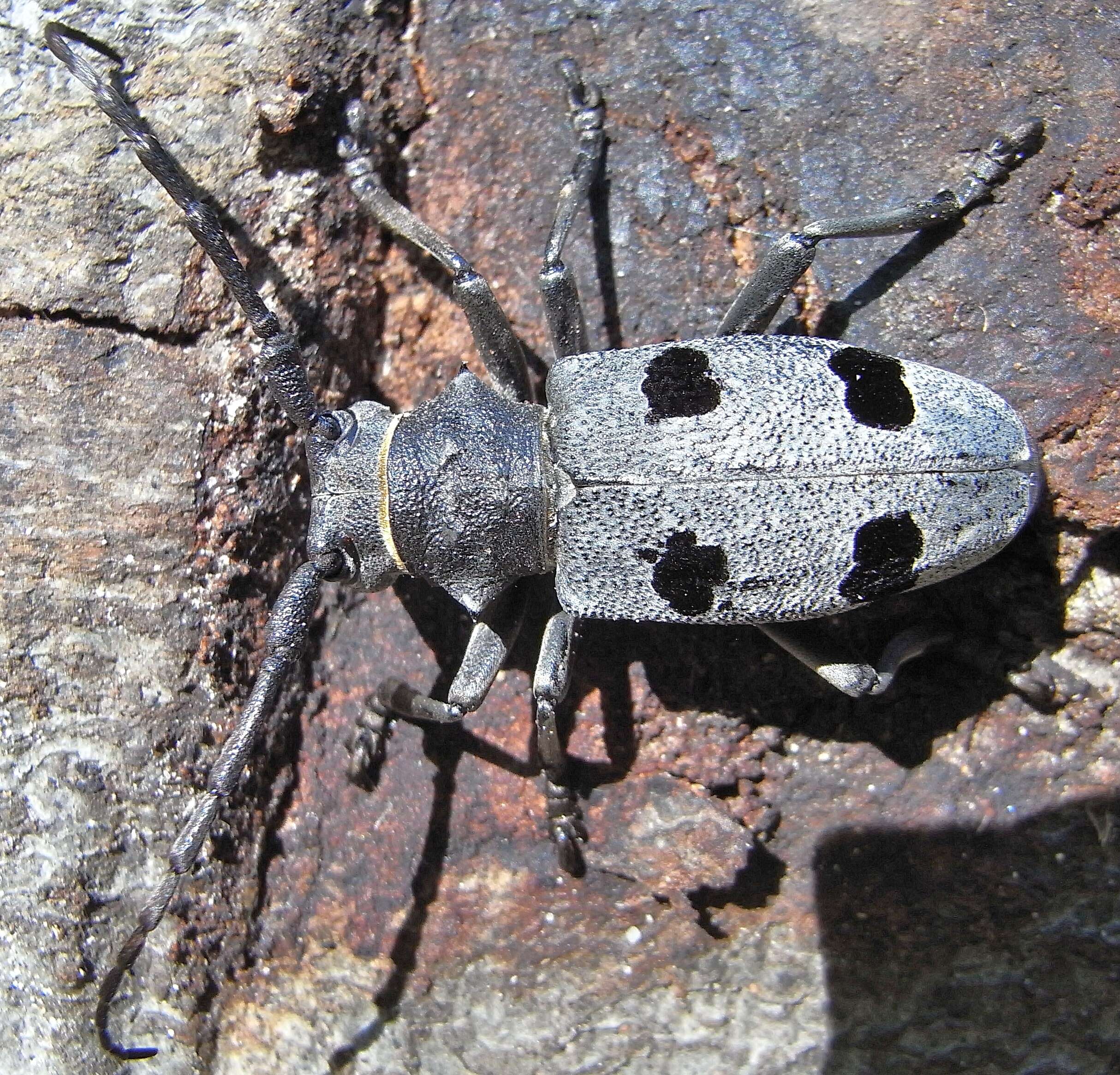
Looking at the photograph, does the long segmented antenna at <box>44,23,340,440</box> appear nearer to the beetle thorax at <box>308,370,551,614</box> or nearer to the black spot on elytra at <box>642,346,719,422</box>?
the beetle thorax at <box>308,370,551,614</box>

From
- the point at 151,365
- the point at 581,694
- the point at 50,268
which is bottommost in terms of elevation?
the point at 581,694

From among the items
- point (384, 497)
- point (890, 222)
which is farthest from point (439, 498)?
point (890, 222)

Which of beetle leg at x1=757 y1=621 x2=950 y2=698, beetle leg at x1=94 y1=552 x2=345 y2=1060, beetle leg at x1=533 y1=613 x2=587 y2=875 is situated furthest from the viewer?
beetle leg at x1=533 y1=613 x2=587 y2=875

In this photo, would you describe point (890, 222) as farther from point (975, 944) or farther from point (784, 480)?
point (975, 944)

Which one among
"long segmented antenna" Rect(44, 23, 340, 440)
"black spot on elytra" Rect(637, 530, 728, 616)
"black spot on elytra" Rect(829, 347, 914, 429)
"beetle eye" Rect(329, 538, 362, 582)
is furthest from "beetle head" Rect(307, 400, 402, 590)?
"black spot on elytra" Rect(829, 347, 914, 429)

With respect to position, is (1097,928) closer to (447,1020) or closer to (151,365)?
(447,1020)

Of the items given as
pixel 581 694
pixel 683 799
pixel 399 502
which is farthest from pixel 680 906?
pixel 399 502

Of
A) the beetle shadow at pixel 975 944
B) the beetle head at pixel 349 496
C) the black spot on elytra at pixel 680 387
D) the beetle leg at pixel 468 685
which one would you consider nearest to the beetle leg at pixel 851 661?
the beetle shadow at pixel 975 944
